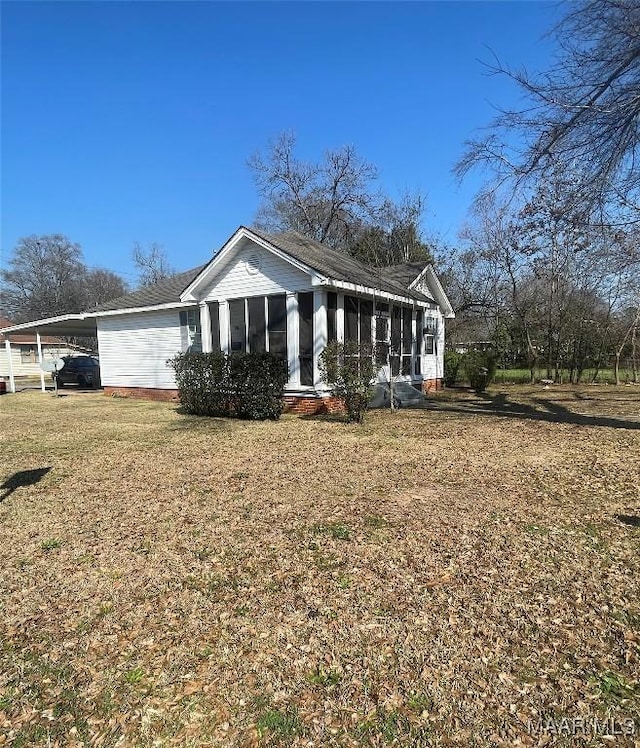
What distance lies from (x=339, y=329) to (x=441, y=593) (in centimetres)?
826

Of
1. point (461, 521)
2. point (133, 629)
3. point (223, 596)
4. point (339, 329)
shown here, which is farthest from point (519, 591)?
point (339, 329)

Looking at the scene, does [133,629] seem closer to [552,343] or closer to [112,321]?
[112,321]

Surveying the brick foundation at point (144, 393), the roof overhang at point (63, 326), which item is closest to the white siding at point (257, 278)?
the brick foundation at point (144, 393)

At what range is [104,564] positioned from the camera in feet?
11.4

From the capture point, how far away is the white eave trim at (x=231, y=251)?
10.0m

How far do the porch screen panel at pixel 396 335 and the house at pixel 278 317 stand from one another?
32 millimetres

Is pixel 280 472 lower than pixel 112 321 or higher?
lower

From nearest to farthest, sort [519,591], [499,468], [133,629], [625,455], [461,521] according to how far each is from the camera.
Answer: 1. [133,629]
2. [519,591]
3. [461,521]
4. [499,468]
5. [625,455]

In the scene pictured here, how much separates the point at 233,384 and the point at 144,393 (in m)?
6.99

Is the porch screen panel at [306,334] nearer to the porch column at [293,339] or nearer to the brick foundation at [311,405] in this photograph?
the porch column at [293,339]

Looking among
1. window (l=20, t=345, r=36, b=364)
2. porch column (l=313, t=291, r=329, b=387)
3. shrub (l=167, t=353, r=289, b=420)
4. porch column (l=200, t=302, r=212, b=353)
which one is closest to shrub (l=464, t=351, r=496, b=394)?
porch column (l=313, t=291, r=329, b=387)

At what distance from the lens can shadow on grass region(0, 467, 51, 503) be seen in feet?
17.6

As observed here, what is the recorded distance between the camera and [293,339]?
10828 millimetres

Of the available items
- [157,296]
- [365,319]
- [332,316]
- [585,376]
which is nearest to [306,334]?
[332,316]
